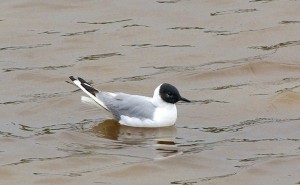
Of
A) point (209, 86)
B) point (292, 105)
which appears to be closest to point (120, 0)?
point (209, 86)

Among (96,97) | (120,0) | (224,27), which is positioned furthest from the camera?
(120,0)

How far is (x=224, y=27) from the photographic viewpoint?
1728 centimetres

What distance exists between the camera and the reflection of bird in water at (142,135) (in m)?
12.9

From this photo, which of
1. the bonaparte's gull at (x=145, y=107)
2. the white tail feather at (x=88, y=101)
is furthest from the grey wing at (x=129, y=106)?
the white tail feather at (x=88, y=101)

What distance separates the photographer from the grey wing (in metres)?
13.7

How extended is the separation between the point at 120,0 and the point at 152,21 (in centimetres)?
123

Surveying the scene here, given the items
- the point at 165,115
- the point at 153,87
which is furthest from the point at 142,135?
the point at 153,87

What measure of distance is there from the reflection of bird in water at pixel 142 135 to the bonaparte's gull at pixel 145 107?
0.26ft

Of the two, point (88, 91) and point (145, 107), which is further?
point (88, 91)

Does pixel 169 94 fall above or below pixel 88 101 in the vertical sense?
above

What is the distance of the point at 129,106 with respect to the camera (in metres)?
13.7

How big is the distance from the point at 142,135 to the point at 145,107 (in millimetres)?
438

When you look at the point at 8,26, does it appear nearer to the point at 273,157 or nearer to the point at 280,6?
the point at 280,6

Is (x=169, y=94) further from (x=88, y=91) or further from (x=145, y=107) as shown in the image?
(x=88, y=91)
